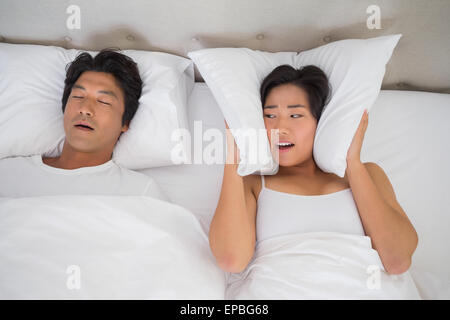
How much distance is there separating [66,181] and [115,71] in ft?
1.63

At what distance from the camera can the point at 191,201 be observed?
122 centimetres

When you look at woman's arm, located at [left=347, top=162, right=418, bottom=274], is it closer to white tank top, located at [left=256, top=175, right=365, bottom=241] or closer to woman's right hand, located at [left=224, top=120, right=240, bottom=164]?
white tank top, located at [left=256, top=175, right=365, bottom=241]

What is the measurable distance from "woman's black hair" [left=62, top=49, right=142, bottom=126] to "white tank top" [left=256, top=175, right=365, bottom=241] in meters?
0.71

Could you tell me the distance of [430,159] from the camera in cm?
126

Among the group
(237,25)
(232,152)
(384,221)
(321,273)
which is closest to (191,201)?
(232,152)

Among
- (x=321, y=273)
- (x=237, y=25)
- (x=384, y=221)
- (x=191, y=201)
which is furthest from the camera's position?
(x=237, y=25)

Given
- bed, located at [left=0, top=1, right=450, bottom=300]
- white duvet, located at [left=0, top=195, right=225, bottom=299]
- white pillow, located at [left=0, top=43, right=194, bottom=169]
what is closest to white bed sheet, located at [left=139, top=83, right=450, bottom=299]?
bed, located at [left=0, top=1, right=450, bottom=300]

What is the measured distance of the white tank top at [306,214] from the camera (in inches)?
38.2

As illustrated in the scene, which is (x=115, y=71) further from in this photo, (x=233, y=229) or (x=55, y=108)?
(x=233, y=229)

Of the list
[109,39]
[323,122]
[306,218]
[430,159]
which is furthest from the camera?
[109,39]

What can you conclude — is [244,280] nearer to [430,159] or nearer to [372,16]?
[430,159]
